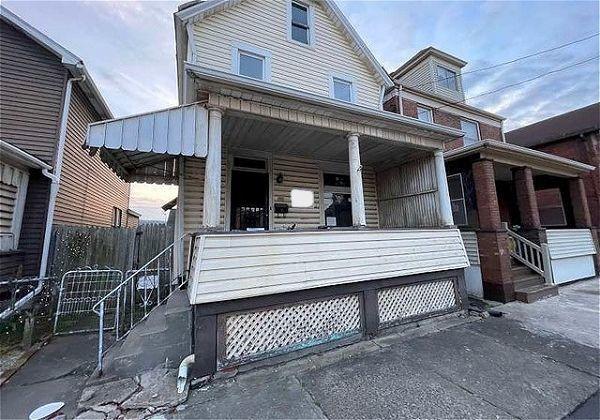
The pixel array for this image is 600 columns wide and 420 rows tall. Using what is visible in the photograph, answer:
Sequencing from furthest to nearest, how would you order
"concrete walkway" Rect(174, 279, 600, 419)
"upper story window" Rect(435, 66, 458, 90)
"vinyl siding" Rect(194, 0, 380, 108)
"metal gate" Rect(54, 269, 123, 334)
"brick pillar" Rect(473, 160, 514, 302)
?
"upper story window" Rect(435, 66, 458, 90), "vinyl siding" Rect(194, 0, 380, 108), "brick pillar" Rect(473, 160, 514, 302), "metal gate" Rect(54, 269, 123, 334), "concrete walkway" Rect(174, 279, 600, 419)

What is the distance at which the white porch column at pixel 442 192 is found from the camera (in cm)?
607

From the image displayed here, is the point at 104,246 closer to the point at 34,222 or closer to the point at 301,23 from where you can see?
the point at 34,222

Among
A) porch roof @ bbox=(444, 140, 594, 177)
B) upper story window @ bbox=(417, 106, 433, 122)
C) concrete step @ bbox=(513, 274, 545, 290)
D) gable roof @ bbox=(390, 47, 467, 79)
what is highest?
gable roof @ bbox=(390, 47, 467, 79)

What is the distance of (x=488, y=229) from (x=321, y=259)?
5154mm

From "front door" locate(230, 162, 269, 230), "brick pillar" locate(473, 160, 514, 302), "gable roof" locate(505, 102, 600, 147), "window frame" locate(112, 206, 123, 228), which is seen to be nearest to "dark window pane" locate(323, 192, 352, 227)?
"front door" locate(230, 162, 269, 230)

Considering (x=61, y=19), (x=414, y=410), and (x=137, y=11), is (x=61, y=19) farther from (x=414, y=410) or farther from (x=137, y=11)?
(x=414, y=410)

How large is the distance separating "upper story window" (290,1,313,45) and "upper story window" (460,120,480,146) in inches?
322

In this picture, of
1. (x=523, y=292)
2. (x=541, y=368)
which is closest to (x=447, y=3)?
(x=523, y=292)

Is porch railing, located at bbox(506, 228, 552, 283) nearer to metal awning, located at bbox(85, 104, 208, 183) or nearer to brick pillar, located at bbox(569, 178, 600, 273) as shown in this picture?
brick pillar, located at bbox(569, 178, 600, 273)

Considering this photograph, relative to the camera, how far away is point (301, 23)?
319 inches

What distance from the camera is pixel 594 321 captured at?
4953 mm

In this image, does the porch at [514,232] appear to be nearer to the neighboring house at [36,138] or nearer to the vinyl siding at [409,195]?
the vinyl siding at [409,195]

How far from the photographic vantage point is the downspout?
5891mm

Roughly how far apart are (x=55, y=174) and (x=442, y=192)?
9641 mm
